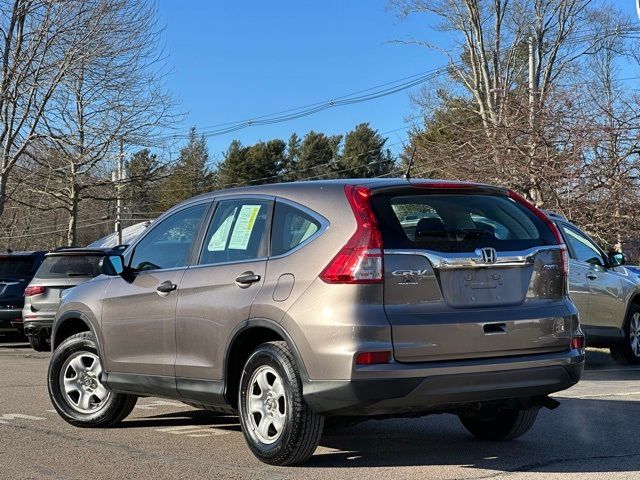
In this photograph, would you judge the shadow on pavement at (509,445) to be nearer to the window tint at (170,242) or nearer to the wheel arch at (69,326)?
the window tint at (170,242)

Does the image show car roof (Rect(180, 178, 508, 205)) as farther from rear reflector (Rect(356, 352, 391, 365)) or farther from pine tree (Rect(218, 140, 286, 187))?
pine tree (Rect(218, 140, 286, 187))

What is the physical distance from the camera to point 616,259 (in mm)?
11289

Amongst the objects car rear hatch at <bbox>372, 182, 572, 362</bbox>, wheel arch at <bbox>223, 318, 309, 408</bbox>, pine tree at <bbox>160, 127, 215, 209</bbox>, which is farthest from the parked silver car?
pine tree at <bbox>160, 127, 215, 209</bbox>

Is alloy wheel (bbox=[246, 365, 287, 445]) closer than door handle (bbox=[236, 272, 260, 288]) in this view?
Yes

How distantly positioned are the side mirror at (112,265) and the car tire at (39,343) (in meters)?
9.03

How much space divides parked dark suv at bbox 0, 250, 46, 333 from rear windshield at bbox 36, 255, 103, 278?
6.03 ft

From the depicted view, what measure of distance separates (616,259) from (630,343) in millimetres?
1258

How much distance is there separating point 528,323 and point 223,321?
6.15 feet

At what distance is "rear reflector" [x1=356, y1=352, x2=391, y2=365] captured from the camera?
4961mm

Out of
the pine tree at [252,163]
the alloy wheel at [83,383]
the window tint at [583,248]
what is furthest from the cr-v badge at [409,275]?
the pine tree at [252,163]

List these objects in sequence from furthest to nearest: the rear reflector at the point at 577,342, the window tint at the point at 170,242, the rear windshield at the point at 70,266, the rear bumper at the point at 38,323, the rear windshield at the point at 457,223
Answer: the rear windshield at the point at 70,266 < the rear bumper at the point at 38,323 < the window tint at the point at 170,242 < the rear reflector at the point at 577,342 < the rear windshield at the point at 457,223

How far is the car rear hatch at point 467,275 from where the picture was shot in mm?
5102

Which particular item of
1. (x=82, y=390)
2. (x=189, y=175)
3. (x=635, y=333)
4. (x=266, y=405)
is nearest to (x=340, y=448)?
(x=266, y=405)

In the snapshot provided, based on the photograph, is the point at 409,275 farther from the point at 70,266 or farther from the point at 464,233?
the point at 70,266
